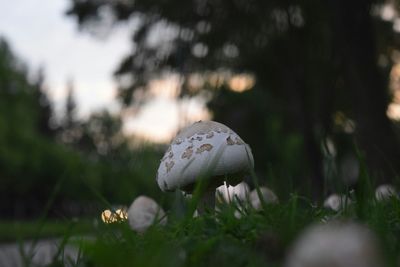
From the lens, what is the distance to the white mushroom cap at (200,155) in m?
2.54

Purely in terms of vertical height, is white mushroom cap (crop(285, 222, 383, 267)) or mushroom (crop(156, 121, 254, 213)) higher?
white mushroom cap (crop(285, 222, 383, 267))

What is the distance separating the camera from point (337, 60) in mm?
11984

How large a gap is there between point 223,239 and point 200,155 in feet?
2.80

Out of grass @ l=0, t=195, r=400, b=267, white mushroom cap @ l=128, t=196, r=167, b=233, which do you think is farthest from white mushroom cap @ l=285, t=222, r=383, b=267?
white mushroom cap @ l=128, t=196, r=167, b=233

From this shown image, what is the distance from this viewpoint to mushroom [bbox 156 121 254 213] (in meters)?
2.54

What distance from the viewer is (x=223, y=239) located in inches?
67.1

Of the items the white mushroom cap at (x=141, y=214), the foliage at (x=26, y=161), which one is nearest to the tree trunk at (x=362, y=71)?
the white mushroom cap at (x=141, y=214)

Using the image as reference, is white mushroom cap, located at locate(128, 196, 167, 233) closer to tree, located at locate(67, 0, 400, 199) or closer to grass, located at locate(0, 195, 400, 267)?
grass, located at locate(0, 195, 400, 267)

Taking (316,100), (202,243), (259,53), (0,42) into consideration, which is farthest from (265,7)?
(0,42)

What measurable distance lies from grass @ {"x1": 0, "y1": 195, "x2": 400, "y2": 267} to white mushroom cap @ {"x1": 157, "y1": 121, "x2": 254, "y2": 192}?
0.29 metres

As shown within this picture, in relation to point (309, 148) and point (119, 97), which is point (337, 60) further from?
point (119, 97)

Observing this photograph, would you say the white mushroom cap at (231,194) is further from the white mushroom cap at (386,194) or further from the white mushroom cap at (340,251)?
the white mushroom cap at (340,251)

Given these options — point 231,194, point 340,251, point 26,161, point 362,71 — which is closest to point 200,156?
point 231,194

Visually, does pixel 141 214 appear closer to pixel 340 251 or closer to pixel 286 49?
pixel 340 251
